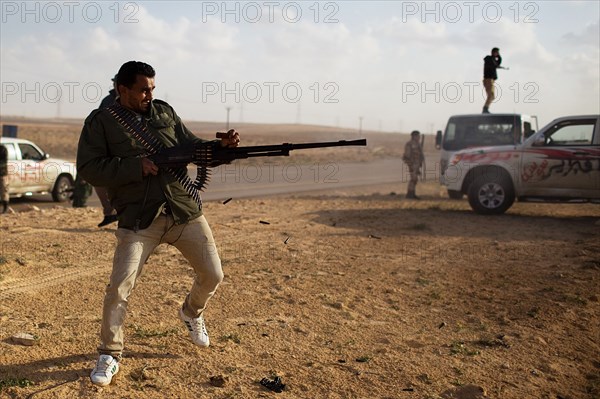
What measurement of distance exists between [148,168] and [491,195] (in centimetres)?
931

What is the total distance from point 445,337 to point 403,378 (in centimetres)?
97

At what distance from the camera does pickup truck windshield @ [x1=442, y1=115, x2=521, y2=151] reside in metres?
14.7

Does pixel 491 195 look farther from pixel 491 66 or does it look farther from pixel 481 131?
pixel 491 66

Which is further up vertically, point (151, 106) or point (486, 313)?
point (151, 106)

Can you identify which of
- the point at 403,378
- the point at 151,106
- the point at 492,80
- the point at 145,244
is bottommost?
the point at 403,378

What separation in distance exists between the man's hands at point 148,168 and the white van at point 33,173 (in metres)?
11.1

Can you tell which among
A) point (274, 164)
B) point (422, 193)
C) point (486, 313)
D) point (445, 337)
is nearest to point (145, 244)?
point (445, 337)

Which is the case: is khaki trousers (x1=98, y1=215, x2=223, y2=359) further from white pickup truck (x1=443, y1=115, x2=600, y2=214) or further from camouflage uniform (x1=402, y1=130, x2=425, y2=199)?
camouflage uniform (x1=402, y1=130, x2=425, y2=199)

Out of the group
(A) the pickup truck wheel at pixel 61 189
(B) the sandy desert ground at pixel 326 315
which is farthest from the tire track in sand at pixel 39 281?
(A) the pickup truck wheel at pixel 61 189

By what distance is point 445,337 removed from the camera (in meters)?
5.18

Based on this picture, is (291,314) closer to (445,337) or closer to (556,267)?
(445,337)

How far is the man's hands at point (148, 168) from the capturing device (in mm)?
3803

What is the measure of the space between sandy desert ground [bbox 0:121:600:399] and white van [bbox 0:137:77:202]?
4558mm

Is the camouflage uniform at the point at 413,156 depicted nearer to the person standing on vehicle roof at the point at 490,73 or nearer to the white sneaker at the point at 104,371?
the person standing on vehicle roof at the point at 490,73
